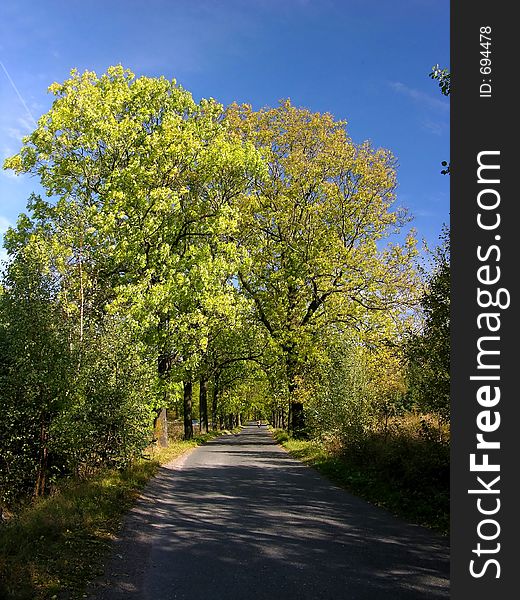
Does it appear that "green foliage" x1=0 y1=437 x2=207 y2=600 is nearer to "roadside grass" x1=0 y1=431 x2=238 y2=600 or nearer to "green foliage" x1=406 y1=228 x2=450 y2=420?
"roadside grass" x1=0 y1=431 x2=238 y2=600

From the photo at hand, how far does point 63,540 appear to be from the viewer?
8500 mm

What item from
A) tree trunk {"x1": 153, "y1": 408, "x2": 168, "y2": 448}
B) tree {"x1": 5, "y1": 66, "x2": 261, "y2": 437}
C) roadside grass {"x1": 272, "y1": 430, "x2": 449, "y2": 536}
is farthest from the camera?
tree trunk {"x1": 153, "y1": 408, "x2": 168, "y2": 448}

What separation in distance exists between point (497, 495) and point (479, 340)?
1.38 metres

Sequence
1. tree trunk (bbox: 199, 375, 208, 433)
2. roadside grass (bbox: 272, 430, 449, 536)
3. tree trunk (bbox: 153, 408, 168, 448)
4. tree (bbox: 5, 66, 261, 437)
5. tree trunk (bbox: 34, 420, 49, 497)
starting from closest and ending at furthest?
1. roadside grass (bbox: 272, 430, 449, 536)
2. tree trunk (bbox: 34, 420, 49, 497)
3. tree (bbox: 5, 66, 261, 437)
4. tree trunk (bbox: 153, 408, 168, 448)
5. tree trunk (bbox: 199, 375, 208, 433)

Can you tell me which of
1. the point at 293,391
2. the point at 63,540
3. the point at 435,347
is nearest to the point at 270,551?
the point at 63,540

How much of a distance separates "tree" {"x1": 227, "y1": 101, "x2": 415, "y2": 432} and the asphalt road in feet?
54.1

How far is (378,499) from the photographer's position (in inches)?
502

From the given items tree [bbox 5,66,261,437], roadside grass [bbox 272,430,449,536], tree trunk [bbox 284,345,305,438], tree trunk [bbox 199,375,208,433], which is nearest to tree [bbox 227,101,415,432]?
tree trunk [bbox 284,345,305,438]

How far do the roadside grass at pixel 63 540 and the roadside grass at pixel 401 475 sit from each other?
568 cm

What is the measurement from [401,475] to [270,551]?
6803 millimetres

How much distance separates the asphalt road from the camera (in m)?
6.42

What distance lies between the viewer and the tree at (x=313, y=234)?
2941 cm

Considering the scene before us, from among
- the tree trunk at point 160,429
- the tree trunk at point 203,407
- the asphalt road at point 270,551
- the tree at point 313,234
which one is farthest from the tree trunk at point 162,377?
the tree trunk at point 203,407

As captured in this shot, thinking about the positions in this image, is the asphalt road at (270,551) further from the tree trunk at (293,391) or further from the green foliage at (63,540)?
the tree trunk at (293,391)
